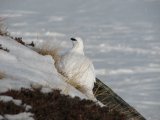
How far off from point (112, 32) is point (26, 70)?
8908 mm

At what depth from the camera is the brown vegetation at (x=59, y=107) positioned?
6707 mm

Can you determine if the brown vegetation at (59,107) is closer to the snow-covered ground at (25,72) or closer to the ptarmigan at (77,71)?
the snow-covered ground at (25,72)

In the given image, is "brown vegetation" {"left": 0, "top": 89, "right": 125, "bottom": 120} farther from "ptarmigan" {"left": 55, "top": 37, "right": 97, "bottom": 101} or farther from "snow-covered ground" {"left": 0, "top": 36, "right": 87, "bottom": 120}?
"ptarmigan" {"left": 55, "top": 37, "right": 97, "bottom": 101}

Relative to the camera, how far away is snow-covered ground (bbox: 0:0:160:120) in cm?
1270

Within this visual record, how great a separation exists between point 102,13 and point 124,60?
5.12m

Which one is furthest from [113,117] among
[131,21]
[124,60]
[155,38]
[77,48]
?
[131,21]

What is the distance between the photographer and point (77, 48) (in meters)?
9.88

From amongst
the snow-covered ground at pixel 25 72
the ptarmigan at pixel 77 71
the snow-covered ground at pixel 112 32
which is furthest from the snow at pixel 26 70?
the snow-covered ground at pixel 112 32

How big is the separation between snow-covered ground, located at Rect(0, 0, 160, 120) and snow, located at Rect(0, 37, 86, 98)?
1.96 m

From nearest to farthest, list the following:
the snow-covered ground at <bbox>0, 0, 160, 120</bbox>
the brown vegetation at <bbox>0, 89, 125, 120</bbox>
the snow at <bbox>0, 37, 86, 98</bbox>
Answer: the brown vegetation at <bbox>0, 89, 125, 120</bbox>, the snow at <bbox>0, 37, 86, 98</bbox>, the snow-covered ground at <bbox>0, 0, 160, 120</bbox>

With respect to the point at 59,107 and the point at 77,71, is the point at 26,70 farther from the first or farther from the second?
the point at 59,107

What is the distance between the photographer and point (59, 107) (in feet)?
22.9

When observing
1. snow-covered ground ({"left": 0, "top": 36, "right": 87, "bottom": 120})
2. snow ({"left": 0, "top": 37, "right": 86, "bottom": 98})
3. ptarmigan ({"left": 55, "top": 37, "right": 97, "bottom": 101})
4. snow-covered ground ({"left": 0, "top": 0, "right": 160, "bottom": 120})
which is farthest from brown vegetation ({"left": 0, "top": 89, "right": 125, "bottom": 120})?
snow-covered ground ({"left": 0, "top": 0, "right": 160, "bottom": 120})

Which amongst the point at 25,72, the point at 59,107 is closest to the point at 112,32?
the point at 25,72
